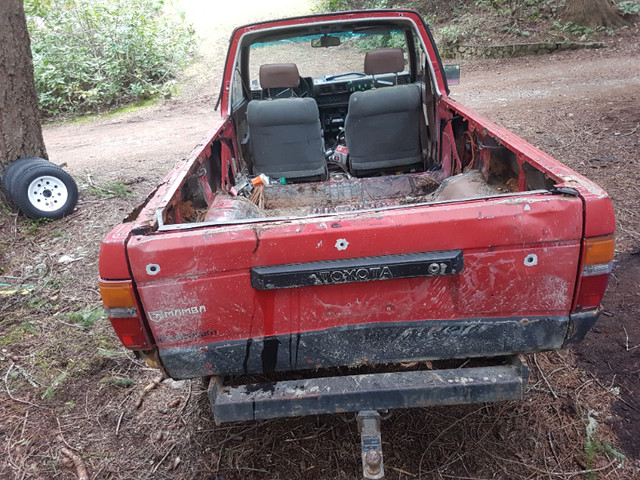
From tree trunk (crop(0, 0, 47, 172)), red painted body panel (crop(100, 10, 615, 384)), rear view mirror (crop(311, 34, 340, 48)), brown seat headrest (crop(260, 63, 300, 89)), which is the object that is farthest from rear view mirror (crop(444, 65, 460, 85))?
tree trunk (crop(0, 0, 47, 172))

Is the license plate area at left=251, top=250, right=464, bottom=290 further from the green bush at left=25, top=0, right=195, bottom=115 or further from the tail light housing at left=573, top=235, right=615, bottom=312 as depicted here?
the green bush at left=25, top=0, right=195, bottom=115

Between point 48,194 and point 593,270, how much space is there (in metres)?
5.17

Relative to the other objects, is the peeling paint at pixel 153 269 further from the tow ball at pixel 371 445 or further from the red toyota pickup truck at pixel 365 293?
the tow ball at pixel 371 445

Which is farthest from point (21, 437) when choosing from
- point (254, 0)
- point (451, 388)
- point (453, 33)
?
point (254, 0)

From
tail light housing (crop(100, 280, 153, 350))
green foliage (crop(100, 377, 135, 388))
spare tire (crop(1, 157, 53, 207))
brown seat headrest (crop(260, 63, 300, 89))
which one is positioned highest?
brown seat headrest (crop(260, 63, 300, 89))

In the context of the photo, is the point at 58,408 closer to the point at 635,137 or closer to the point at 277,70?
the point at 277,70

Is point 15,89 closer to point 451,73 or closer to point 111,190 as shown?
point 111,190

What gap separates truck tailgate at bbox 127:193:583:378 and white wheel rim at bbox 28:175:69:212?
399 cm

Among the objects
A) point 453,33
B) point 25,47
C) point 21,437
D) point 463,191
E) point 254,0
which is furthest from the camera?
point 254,0

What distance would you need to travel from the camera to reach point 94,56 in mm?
13023

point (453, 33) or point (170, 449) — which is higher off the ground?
point (453, 33)

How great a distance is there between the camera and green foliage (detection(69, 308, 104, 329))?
3.55 metres

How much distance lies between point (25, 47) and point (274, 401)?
5222mm

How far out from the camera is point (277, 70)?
13.8 feet
